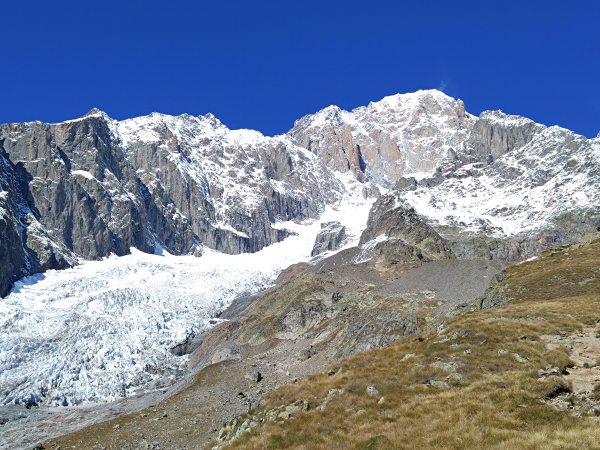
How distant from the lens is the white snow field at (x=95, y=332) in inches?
3942

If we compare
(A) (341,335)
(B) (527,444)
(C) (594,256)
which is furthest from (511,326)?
(A) (341,335)

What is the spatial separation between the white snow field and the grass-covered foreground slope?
84730mm

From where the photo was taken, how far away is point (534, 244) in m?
197

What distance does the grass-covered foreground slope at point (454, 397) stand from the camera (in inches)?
616

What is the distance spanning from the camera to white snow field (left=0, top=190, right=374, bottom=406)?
100 meters

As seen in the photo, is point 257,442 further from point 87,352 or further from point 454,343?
point 87,352

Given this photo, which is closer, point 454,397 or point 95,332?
point 454,397

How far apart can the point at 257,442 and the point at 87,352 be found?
112 metres

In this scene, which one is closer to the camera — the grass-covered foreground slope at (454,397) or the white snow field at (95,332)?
the grass-covered foreground slope at (454,397)

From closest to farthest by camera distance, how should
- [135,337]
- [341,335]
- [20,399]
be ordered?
[341,335] → [20,399] → [135,337]

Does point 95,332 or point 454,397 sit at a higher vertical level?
point 95,332

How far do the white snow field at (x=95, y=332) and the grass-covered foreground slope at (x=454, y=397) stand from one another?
84730 mm

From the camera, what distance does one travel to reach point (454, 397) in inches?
796

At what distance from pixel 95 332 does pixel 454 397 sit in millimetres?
128112
